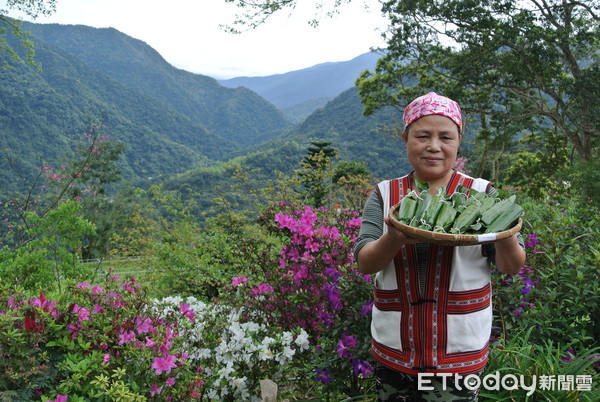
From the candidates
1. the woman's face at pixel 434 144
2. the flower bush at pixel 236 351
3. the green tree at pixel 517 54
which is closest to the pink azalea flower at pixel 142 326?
the flower bush at pixel 236 351

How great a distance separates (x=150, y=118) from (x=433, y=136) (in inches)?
3499

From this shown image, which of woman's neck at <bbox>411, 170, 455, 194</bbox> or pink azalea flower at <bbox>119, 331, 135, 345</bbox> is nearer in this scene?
woman's neck at <bbox>411, 170, 455, 194</bbox>

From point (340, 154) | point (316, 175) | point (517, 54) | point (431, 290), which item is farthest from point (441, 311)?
point (340, 154)

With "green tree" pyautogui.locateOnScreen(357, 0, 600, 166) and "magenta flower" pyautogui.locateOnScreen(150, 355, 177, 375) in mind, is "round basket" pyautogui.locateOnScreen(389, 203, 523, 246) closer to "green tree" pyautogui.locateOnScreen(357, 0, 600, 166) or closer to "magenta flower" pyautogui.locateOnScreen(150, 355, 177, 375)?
"magenta flower" pyautogui.locateOnScreen(150, 355, 177, 375)

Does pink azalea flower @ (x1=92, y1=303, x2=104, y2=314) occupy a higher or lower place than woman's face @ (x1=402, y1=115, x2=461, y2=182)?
lower

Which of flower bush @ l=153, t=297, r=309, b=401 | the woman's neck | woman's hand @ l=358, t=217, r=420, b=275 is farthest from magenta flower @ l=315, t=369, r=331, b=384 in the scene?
the woman's neck

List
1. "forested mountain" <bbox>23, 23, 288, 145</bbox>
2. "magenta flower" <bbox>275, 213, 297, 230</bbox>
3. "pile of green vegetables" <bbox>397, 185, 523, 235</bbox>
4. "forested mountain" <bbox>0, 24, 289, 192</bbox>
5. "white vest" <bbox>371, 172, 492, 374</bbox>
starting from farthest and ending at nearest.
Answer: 1. "forested mountain" <bbox>23, 23, 288, 145</bbox>
2. "forested mountain" <bbox>0, 24, 289, 192</bbox>
3. "magenta flower" <bbox>275, 213, 297, 230</bbox>
4. "white vest" <bbox>371, 172, 492, 374</bbox>
5. "pile of green vegetables" <bbox>397, 185, 523, 235</bbox>

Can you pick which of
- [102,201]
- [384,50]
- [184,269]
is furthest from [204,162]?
[184,269]

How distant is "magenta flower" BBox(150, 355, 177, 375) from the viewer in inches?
58.4

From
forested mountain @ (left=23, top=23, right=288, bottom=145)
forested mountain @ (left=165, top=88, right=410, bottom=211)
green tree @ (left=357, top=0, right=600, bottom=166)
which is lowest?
forested mountain @ (left=165, top=88, right=410, bottom=211)

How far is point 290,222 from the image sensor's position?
7.80 feet

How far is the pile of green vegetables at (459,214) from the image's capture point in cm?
106

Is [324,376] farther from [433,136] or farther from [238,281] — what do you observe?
[433,136]

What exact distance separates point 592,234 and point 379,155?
140ft
